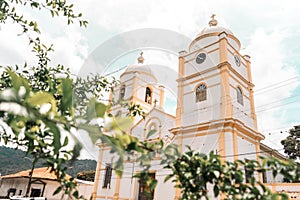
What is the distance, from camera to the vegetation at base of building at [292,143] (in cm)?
1595

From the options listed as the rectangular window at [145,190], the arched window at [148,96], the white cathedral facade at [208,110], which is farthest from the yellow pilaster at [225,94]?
the arched window at [148,96]

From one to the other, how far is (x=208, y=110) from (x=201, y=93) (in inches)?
43.8

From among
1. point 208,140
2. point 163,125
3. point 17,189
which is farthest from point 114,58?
point 17,189

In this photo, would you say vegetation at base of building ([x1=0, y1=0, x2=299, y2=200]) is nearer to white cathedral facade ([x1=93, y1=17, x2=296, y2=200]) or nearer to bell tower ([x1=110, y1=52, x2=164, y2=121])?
white cathedral facade ([x1=93, y1=17, x2=296, y2=200])

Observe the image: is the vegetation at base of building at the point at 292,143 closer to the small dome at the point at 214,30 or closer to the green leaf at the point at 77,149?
the small dome at the point at 214,30

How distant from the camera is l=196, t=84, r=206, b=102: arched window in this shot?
11148 millimetres

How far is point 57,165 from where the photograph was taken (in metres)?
0.85

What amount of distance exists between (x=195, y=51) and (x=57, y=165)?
41.5 ft

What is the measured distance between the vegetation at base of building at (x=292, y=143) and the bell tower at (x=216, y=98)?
22.1ft

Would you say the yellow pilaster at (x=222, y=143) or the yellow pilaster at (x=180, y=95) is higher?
the yellow pilaster at (x=180, y=95)

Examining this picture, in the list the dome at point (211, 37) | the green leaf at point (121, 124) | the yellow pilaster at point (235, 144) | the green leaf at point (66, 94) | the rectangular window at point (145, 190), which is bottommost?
the rectangular window at point (145, 190)

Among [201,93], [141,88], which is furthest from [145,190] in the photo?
[141,88]

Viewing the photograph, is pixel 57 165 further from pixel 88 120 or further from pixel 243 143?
pixel 243 143

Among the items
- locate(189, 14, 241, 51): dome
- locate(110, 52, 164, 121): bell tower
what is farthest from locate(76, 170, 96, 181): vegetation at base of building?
locate(189, 14, 241, 51): dome
